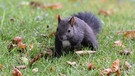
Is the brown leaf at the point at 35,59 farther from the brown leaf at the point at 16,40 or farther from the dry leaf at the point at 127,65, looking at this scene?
the dry leaf at the point at 127,65

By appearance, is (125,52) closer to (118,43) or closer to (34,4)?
(118,43)

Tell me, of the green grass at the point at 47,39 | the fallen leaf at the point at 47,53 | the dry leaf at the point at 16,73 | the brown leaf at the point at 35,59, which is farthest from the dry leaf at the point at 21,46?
the dry leaf at the point at 16,73

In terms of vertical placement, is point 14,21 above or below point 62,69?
above

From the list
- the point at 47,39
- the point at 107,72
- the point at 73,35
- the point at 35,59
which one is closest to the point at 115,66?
the point at 107,72

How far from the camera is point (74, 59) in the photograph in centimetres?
502

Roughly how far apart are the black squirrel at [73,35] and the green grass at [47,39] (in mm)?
145

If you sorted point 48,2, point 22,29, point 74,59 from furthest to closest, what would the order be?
point 48,2, point 22,29, point 74,59

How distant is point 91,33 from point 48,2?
3.38 metres

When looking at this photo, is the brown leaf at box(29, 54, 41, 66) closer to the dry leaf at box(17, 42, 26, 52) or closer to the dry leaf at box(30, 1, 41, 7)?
the dry leaf at box(17, 42, 26, 52)

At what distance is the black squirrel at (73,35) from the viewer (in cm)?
496

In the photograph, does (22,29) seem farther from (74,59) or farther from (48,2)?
(48,2)

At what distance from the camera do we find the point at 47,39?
5.70 meters

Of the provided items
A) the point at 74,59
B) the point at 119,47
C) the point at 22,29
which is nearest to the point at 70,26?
the point at 74,59

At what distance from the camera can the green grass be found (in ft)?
15.1
